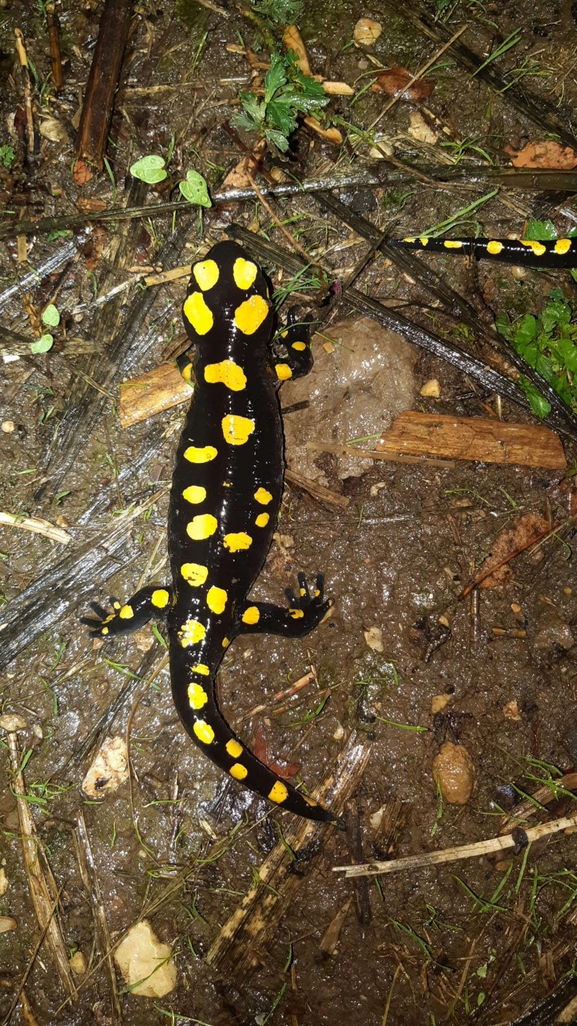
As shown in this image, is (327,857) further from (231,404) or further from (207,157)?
(207,157)

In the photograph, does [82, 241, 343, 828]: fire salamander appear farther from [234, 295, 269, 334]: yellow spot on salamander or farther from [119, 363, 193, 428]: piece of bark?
[119, 363, 193, 428]: piece of bark

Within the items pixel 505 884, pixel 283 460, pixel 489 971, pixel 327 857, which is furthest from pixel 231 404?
pixel 489 971

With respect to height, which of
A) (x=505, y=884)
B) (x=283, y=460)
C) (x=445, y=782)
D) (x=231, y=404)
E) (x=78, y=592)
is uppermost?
(x=231, y=404)

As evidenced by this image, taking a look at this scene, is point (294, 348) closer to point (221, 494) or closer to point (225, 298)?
point (225, 298)

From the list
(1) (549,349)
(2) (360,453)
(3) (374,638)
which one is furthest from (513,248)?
(3) (374,638)

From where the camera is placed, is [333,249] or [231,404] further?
[333,249]

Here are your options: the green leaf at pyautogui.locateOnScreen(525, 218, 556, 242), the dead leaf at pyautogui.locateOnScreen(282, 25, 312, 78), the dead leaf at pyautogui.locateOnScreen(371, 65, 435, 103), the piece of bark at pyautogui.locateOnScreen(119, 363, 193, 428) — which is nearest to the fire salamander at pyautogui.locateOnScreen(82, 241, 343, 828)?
the piece of bark at pyautogui.locateOnScreen(119, 363, 193, 428)

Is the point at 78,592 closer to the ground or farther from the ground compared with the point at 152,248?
closer to the ground
